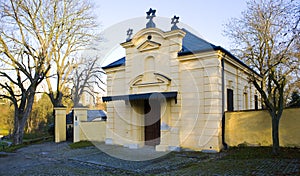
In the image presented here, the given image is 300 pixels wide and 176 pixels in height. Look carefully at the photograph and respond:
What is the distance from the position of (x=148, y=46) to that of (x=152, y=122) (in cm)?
379

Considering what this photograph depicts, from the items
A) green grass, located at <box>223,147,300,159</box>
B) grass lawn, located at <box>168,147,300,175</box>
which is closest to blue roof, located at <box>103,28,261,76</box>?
green grass, located at <box>223,147,300,159</box>

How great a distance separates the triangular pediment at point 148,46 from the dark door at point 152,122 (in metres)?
2.59

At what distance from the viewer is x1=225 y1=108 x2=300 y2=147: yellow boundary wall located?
32.2 feet

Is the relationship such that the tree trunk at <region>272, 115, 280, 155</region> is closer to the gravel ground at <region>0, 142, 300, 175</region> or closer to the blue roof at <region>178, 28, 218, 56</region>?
the gravel ground at <region>0, 142, 300, 175</region>

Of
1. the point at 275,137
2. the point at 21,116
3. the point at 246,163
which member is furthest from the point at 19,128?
the point at 275,137

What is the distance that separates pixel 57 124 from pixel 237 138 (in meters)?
11.2

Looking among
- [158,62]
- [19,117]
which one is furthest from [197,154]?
[19,117]

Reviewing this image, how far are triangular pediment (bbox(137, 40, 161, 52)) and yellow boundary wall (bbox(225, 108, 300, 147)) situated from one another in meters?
4.46

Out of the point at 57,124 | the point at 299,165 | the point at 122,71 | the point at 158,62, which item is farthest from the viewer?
the point at 57,124

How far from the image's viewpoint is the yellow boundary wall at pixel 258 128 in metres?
9.83

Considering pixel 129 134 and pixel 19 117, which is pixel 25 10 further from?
pixel 129 134

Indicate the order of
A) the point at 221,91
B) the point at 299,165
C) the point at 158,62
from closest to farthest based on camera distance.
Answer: the point at 299,165 → the point at 221,91 → the point at 158,62

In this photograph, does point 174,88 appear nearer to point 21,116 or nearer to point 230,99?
point 230,99

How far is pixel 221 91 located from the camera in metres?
10.7
